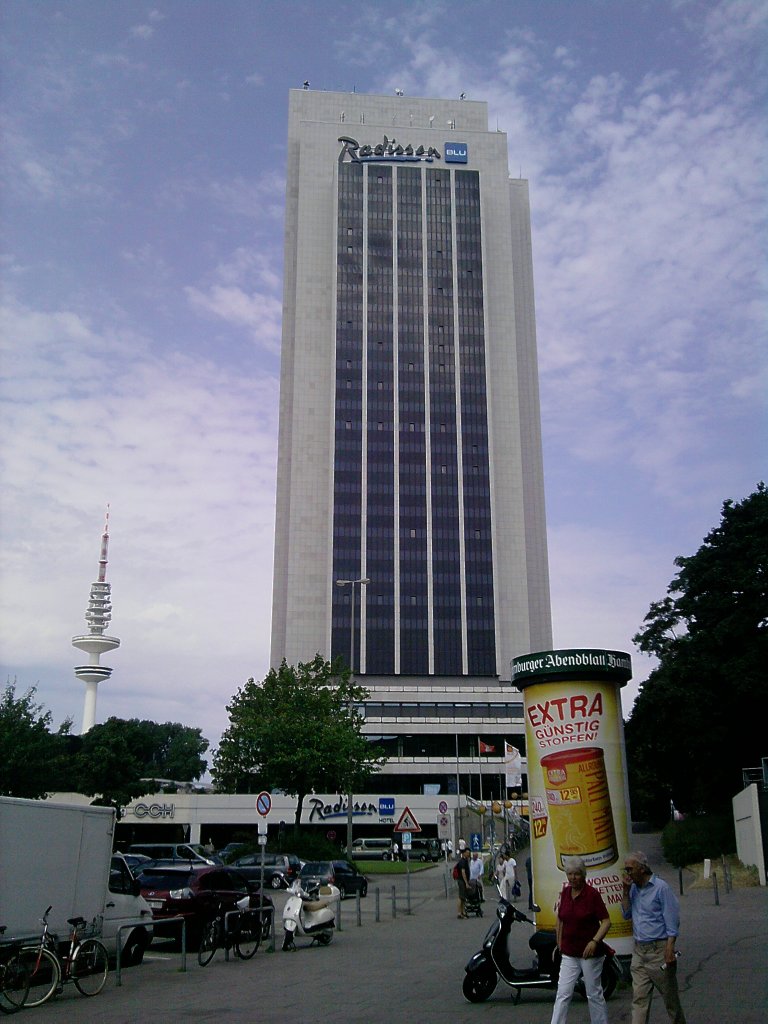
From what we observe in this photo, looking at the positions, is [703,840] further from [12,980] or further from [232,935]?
[12,980]

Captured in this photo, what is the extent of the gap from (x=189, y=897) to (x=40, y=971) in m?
6.54

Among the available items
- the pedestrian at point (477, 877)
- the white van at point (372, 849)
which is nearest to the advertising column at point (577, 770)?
the pedestrian at point (477, 877)

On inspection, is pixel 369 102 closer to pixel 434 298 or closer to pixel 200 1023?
pixel 434 298

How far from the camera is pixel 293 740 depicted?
4362 centimetres

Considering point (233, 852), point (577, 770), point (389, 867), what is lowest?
point (389, 867)

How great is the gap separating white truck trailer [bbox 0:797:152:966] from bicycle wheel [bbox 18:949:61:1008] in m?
0.46

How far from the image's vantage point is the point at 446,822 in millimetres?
32844

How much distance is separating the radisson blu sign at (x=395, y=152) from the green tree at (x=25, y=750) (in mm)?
84830

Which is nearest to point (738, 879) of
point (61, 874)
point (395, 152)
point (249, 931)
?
point (249, 931)

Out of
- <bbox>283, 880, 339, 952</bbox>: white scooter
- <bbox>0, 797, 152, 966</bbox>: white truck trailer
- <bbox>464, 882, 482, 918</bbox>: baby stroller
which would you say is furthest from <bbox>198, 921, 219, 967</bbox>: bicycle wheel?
<bbox>464, 882, 482, 918</bbox>: baby stroller

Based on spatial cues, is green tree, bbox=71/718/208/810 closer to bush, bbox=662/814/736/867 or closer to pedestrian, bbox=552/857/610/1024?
bush, bbox=662/814/736/867

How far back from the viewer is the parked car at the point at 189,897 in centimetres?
1872

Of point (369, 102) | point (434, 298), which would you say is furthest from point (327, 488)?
point (369, 102)

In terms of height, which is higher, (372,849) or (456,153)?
(456,153)
